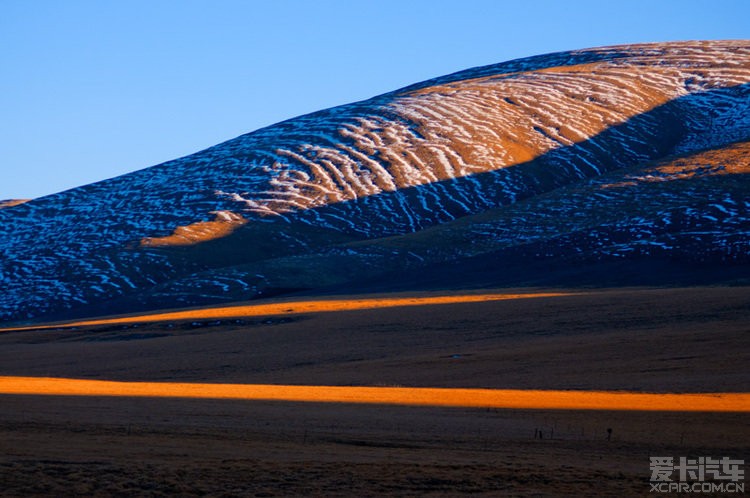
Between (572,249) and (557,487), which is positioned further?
(572,249)

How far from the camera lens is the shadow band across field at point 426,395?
2539cm

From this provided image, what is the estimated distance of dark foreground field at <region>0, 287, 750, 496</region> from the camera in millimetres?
13766

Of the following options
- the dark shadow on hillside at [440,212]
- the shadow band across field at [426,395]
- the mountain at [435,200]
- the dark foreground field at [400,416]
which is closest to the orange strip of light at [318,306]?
the dark foreground field at [400,416]

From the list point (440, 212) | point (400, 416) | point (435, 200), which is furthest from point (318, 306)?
point (435, 200)

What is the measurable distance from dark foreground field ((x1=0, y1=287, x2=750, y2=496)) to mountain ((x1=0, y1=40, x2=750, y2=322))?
A: 2915 centimetres

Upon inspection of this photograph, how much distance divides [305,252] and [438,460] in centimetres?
8972

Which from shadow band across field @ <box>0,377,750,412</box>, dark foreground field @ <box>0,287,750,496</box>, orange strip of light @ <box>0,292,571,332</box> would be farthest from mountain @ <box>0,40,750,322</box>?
shadow band across field @ <box>0,377,750,412</box>

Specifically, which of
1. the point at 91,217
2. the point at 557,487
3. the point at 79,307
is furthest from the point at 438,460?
the point at 91,217

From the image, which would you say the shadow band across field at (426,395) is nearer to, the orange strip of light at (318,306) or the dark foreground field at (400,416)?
the dark foreground field at (400,416)

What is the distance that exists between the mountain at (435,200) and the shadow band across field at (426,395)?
44894 mm

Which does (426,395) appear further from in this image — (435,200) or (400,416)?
(435,200)

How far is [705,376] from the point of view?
30.7m

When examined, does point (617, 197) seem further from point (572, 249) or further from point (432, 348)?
point (432, 348)

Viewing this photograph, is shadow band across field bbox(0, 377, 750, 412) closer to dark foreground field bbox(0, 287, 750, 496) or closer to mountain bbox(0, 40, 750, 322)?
dark foreground field bbox(0, 287, 750, 496)
